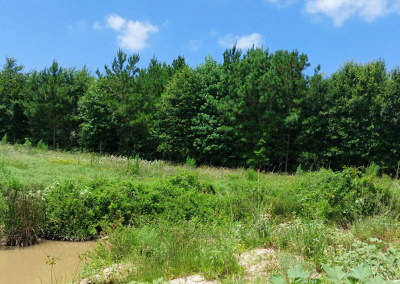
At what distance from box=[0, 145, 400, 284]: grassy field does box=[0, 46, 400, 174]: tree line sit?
1017 cm

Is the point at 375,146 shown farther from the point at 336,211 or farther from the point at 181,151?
the point at 336,211

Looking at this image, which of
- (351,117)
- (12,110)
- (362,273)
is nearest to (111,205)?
(362,273)

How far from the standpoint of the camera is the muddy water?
460 centimetres

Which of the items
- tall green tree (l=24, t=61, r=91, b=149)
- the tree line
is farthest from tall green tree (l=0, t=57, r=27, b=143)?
the tree line

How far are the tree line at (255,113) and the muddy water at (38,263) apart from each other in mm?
14361

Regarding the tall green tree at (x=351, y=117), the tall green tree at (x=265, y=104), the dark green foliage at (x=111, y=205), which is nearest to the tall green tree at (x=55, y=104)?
the tall green tree at (x=265, y=104)

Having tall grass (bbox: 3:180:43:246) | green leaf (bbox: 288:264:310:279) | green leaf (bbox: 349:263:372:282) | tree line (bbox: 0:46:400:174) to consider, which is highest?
tree line (bbox: 0:46:400:174)

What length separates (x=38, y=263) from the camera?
16.9 ft

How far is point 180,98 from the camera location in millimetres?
21031

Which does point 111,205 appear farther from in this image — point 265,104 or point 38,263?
point 265,104

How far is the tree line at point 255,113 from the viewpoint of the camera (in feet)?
62.6

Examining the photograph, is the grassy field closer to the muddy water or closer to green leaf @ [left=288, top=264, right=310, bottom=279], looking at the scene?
green leaf @ [left=288, top=264, right=310, bottom=279]

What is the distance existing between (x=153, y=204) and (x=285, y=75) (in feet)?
49.6

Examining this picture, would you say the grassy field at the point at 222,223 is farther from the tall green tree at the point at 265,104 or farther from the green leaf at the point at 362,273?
the tall green tree at the point at 265,104
